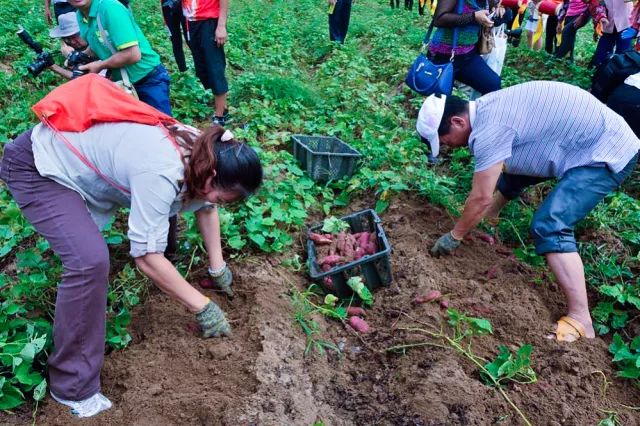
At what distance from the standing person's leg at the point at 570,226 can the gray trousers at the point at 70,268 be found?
223cm

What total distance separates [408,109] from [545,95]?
339 centimetres

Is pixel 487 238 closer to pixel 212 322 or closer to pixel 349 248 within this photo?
pixel 349 248

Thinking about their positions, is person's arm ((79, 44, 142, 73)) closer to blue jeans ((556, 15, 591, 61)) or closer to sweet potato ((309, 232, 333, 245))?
sweet potato ((309, 232, 333, 245))

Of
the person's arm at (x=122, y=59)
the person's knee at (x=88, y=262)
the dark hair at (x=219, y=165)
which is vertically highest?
the dark hair at (x=219, y=165)

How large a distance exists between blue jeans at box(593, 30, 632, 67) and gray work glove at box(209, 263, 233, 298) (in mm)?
4960

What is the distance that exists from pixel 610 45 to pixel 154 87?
500cm

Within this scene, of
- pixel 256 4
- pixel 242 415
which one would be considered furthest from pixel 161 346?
pixel 256 4

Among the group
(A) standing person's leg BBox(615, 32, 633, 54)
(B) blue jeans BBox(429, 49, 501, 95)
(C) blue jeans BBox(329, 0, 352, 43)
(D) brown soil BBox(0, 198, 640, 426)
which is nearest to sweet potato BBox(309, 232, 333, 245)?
(D) brown soil BBox(0, 198, 640, 426)

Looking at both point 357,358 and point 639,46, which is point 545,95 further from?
point 639,46

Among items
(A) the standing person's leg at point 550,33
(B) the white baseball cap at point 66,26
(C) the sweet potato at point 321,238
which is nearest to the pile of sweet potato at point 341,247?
(C) the sweet potato at point 321,238

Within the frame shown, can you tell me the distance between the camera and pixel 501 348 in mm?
2518

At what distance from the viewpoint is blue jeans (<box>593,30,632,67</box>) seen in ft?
17.5

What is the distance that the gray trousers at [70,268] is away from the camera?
1.91 metres

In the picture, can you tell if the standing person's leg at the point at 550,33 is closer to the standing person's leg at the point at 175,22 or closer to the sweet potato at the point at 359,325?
the standing person's leg at the point at 175,22
